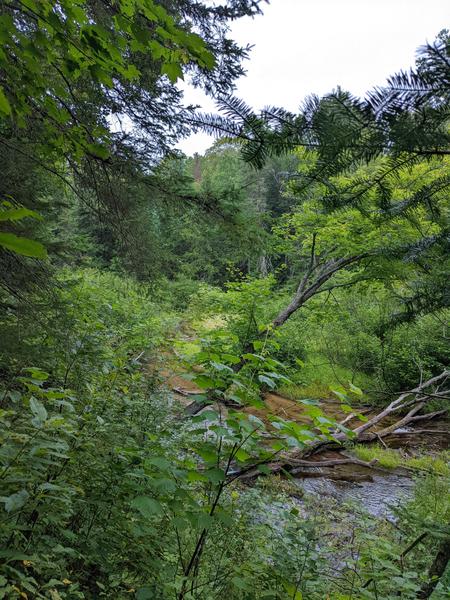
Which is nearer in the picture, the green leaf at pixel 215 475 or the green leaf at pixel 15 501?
the green leaf at pixel 15 501

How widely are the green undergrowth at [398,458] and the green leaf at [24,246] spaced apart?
23.3 feet

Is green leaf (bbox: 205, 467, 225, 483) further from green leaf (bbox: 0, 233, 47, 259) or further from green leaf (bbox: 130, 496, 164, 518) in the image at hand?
green leaf (bbox: 0, 233, 47, 259)

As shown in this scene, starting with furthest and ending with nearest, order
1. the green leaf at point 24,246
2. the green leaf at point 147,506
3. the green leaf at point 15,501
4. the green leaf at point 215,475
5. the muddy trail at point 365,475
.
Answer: the muddy trail at point 365,475 → the green leaf at point 215,475 → the green leaf at point 147,506 → the green leaf at point 15,501 → the green leaf at point 24,246

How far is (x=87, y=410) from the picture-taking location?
2.07m

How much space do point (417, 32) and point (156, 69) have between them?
3.36 meters

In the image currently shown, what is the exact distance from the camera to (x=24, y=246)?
1.56 feet

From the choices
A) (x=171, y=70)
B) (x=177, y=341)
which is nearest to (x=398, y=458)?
(x=177, y=341)

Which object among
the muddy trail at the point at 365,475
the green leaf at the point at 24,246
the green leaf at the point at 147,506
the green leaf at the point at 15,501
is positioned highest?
the green leaf at the point at 24,246

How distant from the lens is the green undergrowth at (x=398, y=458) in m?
6.20

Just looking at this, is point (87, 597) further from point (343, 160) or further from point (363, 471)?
point (363, 471)

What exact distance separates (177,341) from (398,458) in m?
6.32

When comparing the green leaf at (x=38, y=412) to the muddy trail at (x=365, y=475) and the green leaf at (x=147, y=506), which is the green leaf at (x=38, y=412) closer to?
the green leaf at (x=147, y=506)

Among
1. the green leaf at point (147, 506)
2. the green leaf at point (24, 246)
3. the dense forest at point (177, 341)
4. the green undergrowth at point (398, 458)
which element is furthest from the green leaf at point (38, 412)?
the green undergrowth at point (398, 458)

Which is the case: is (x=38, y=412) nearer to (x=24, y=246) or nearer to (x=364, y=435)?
(x=24, y=246)
